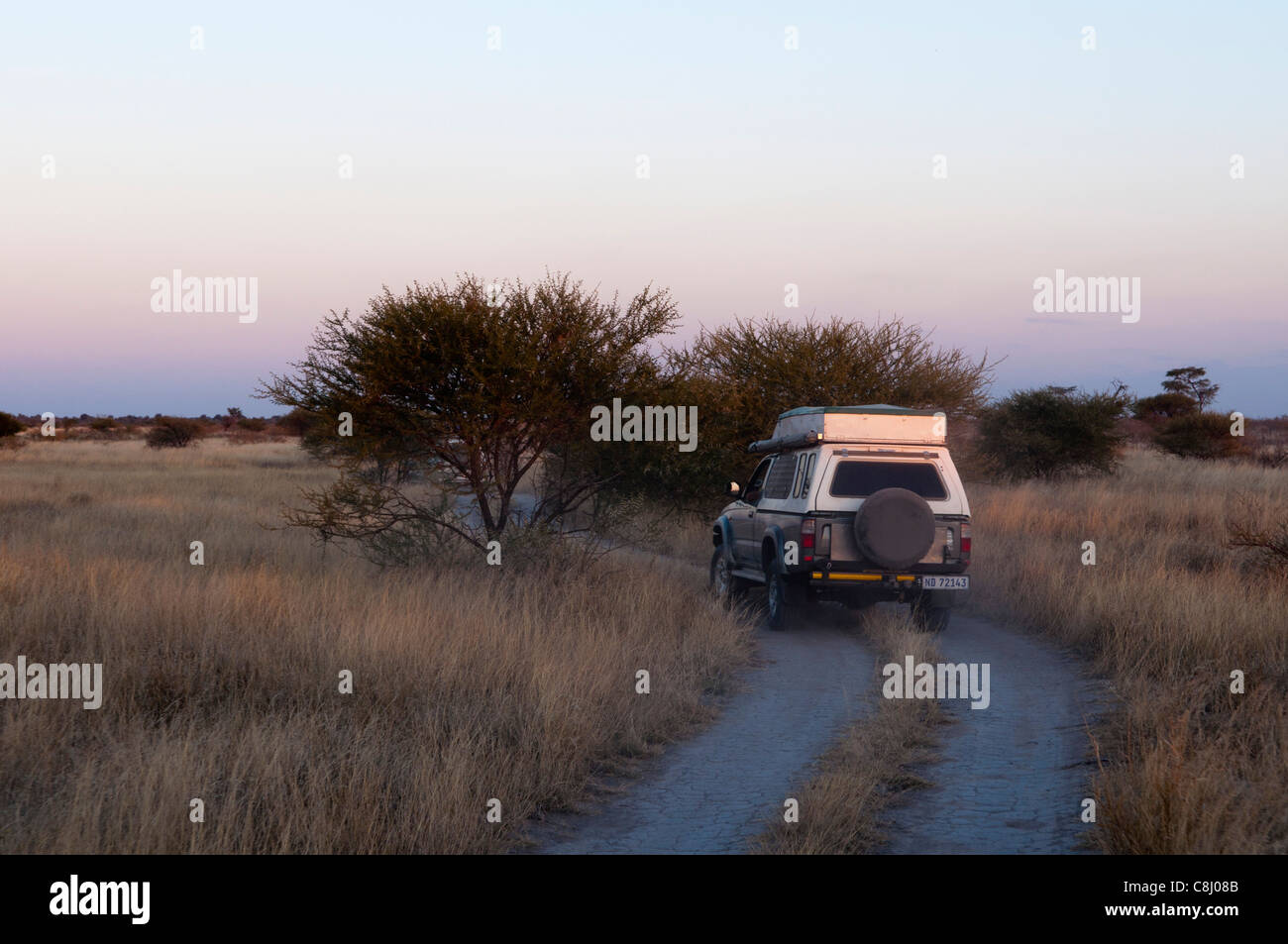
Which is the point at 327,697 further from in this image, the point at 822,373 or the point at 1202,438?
the point at 1202,438

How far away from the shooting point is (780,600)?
12062 mm

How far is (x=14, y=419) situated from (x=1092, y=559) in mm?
51956

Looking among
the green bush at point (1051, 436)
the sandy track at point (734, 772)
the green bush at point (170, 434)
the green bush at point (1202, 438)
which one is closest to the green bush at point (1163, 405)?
the green bush at point (1202, 438)

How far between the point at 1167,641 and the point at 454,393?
828 cm

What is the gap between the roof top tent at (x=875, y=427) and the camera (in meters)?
11.7

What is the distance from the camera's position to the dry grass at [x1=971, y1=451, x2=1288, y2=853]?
4852mm

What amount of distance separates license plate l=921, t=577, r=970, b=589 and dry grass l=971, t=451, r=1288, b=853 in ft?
3.95

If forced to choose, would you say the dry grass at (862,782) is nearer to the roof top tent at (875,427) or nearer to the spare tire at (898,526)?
the spare tire at (898,526)

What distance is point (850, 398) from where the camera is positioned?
22.4 meters

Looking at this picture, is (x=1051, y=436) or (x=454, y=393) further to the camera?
(x=1051, y=436)

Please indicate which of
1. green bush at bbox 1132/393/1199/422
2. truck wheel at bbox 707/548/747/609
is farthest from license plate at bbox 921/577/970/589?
green bush at bbox 1132/393/1199/422

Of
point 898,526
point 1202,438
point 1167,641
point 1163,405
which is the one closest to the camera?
point 1167,641

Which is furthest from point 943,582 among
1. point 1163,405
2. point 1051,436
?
point 1163,405
